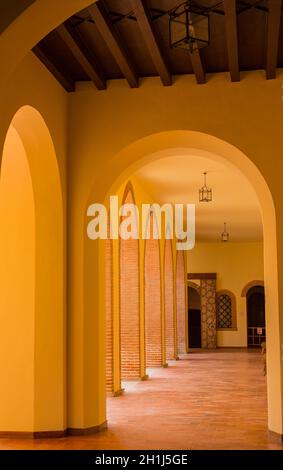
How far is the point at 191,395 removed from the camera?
12.5 m

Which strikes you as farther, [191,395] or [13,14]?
[191,395]

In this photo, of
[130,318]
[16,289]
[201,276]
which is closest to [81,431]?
[16,289]

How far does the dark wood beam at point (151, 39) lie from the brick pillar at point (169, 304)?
12.1 meters

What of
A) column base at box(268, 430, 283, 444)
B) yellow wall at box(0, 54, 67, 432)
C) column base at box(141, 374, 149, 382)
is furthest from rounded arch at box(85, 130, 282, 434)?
column base at box(141, 374, 149, 382)

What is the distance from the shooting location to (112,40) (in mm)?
7164

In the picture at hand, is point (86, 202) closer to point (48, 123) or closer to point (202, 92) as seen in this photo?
point (48, 123)

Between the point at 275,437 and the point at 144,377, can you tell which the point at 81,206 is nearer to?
the point at 275,437

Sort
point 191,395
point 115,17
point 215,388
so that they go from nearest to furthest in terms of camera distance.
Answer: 1. point 115,17
2. point 191,395
3. point 215,388

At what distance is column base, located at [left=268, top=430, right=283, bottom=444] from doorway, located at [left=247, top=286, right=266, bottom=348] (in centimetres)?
1994

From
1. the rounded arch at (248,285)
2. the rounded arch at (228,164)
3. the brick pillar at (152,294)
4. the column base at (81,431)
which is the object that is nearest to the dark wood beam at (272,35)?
the rounded arch at (228,164)

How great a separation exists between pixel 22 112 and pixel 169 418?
5.07 metres

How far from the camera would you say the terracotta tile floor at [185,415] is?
7.84 m

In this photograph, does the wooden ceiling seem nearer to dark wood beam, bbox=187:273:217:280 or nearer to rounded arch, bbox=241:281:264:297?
dark wood beam, bbox=187:273:217:280
